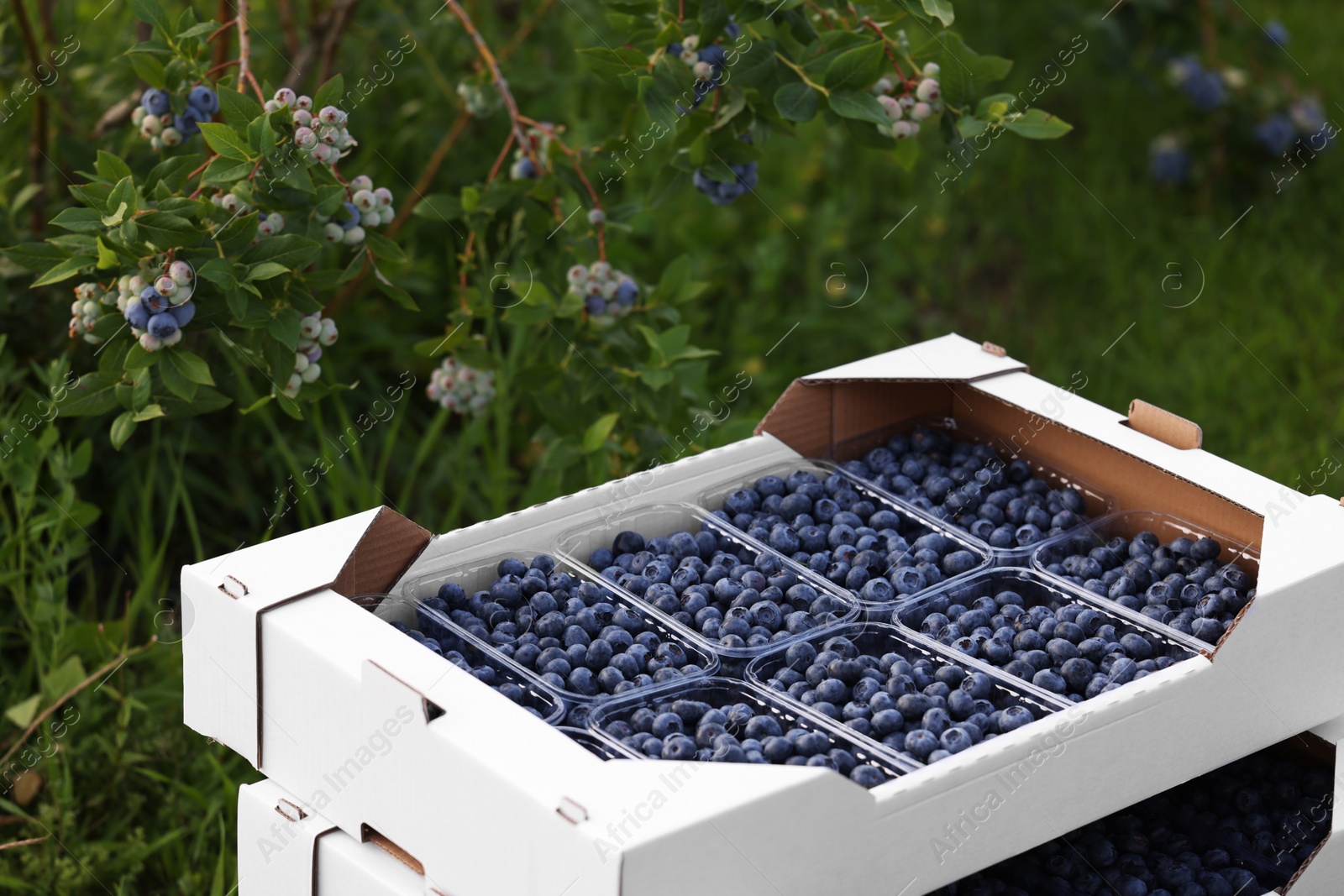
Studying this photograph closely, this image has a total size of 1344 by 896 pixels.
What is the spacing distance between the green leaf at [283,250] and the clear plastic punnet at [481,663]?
478mm

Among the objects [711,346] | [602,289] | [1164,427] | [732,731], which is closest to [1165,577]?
[1164,427]

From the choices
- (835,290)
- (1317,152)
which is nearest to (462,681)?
(835,290)

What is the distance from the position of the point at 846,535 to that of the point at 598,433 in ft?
2.00

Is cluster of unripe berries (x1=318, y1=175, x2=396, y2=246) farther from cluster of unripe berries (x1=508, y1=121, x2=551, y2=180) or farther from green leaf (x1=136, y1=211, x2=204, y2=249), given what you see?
cluster of unripe berries (x1=508, y1=121, x2=551, y2=180)

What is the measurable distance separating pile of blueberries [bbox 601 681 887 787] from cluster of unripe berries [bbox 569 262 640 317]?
984 millimetres

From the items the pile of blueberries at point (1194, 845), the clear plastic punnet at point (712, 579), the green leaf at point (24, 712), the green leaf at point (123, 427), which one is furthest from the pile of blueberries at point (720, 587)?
the green leaf at point (24, 712)

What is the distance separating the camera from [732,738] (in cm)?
131

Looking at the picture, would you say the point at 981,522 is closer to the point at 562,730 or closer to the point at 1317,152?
the point at 562,730

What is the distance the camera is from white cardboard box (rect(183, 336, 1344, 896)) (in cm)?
116

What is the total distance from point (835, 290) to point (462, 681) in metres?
2.65

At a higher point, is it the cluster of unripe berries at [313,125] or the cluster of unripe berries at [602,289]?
the cluster of unripe berries at [313,125]

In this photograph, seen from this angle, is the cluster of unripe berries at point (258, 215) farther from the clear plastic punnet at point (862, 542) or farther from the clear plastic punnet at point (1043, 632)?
the clear plastic punnet at point (1043, 632)

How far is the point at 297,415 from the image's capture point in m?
1.82

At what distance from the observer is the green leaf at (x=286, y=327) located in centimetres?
181
